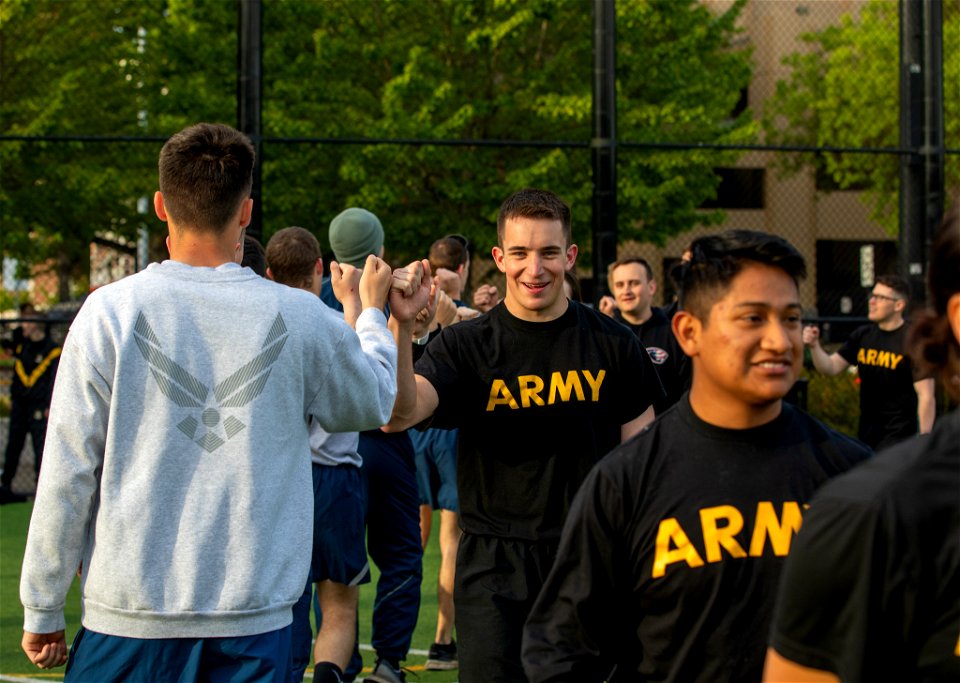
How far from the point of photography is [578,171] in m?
21.2

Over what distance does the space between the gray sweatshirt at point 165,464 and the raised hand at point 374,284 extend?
0.53 m

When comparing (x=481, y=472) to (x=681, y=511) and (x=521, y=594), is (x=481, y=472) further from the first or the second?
(x=681, y=511)

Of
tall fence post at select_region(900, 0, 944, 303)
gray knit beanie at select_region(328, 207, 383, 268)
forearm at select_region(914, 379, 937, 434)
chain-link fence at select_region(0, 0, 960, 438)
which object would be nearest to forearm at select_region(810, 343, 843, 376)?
forearm at select_region(914, 379, 937, 434)

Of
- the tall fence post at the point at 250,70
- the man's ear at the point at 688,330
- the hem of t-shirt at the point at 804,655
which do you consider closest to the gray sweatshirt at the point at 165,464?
Result: the man's ear at the point at 688,330

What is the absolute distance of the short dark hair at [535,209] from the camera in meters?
4.63

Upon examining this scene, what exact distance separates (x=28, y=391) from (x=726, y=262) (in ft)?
33.4

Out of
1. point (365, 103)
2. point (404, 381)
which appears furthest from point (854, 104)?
point (404, 381)

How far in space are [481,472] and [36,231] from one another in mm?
19071

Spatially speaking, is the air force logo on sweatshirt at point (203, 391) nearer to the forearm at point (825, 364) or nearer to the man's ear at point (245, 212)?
the man's ear at point (245, 212)

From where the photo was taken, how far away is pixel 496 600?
13.9 feet

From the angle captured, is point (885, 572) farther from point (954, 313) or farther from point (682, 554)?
point (682, 554)

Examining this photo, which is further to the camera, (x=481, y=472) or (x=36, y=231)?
(x=36, y=231)

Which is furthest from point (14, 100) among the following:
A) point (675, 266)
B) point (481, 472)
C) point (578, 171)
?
point (675, 266)

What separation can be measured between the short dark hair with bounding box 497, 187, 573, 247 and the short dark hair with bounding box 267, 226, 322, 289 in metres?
0.95
